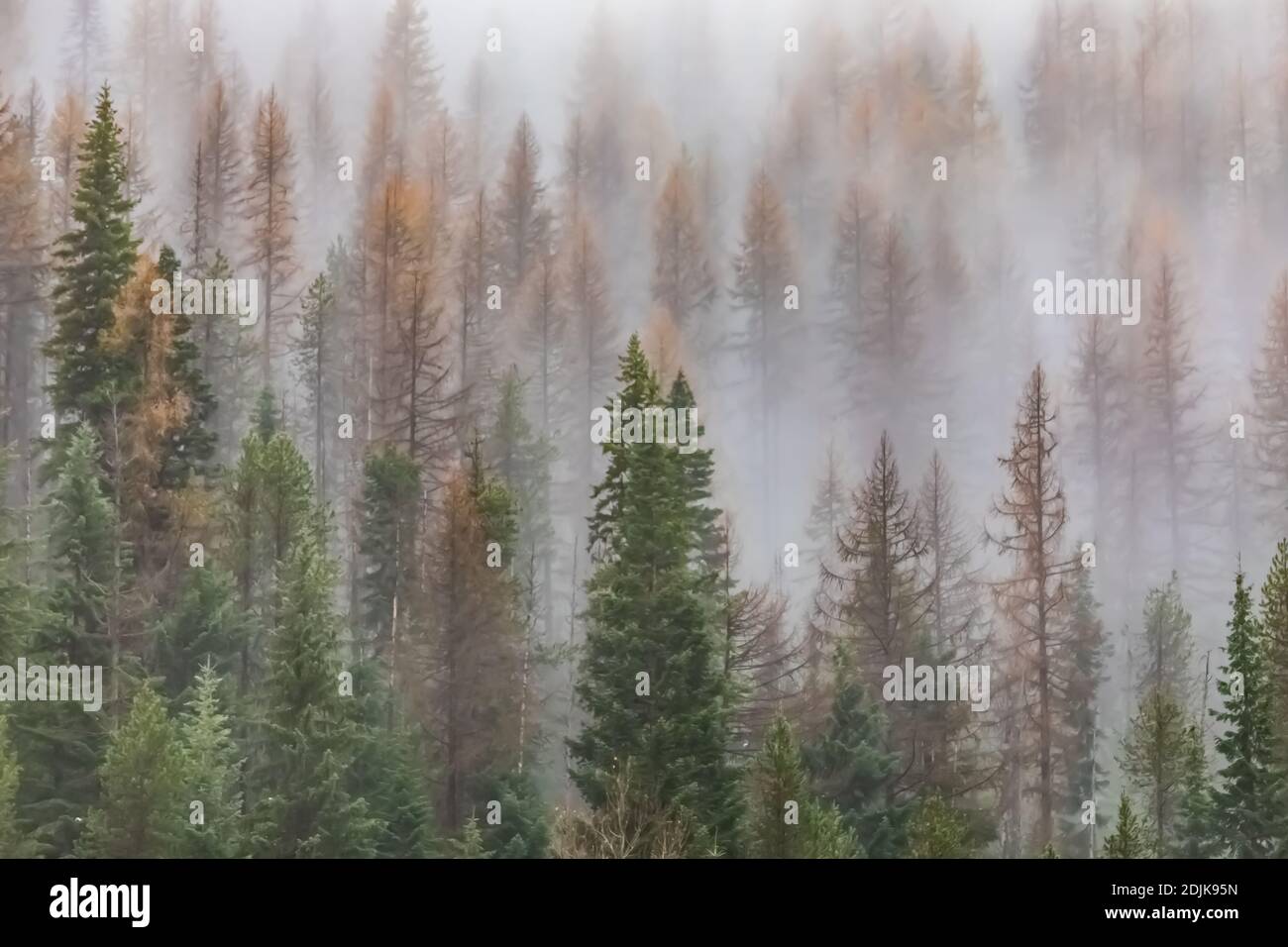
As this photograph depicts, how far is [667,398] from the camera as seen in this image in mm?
12102

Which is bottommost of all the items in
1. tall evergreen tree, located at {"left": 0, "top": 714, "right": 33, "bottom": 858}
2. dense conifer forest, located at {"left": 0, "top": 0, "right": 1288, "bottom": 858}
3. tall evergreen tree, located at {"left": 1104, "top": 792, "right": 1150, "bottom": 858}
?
tall evergreen tree, located at {"left": 1104, "top": 792, "right": 1150, "bottom": 858}

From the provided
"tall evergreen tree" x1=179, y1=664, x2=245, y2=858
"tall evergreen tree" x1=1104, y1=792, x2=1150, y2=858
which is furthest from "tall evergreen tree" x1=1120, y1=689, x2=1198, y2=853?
"tall evergreen tree" x1=179, y1=664, x2=245, y2=858

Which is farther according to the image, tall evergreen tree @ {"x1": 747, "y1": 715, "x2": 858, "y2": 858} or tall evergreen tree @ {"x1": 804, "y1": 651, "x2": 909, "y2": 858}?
tall evergreen tree @ {"x1": 804, "y1": 651, "x2": 909, "y2": 858}

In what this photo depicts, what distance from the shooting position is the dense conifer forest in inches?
465

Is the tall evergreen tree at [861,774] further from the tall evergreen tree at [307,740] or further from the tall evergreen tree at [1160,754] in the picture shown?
the tall evergreen tree at [307,740]

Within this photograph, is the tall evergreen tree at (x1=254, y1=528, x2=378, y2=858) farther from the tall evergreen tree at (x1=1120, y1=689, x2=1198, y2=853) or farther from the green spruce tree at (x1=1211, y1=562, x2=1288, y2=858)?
the green spruce tree at (x1=1211, y1=562, x2=1288, y2=858)

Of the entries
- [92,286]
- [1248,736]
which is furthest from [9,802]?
[1248,736]

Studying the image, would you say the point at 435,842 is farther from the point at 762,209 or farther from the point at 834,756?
the point at 762,209

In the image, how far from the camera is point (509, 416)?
39.6ft


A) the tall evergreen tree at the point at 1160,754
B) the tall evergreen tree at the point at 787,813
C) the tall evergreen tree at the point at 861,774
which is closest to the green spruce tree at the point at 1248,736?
the tall evergreen tree at the point at 1160,754

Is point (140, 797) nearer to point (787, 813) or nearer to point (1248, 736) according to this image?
point (787, 813)
